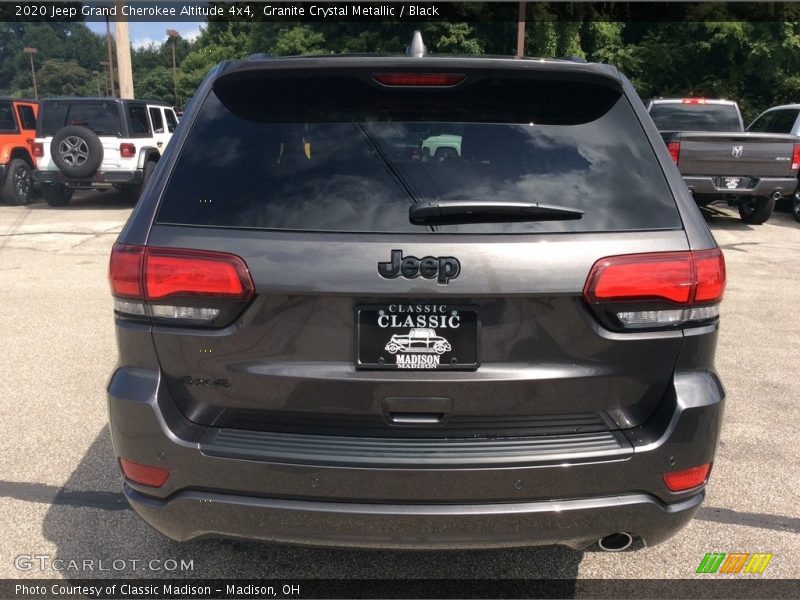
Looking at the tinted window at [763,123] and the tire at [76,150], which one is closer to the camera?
the tire at [76,150]

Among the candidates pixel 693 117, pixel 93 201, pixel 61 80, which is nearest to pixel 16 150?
pixel 93 201

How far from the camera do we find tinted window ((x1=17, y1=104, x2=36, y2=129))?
577 inches

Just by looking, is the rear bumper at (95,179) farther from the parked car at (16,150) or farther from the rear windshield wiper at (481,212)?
the rear windshield wiper at (481,212)

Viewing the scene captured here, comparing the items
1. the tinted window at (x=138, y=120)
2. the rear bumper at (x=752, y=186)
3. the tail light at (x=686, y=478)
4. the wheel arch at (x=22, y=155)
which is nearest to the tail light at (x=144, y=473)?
the tail light at (x=686, y=478)

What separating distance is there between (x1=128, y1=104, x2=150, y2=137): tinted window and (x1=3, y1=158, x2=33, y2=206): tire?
102 inches

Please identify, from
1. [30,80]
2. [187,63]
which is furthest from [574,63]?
[30,80]

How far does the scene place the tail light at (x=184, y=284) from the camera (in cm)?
202

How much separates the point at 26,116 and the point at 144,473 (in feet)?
50.0

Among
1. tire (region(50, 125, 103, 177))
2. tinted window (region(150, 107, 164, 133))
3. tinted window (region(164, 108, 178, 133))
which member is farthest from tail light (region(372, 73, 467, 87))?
tinted window (region(164, 108, 178, 133))

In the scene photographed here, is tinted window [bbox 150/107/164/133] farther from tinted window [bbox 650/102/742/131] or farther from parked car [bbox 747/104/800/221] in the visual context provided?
parked car [bbox 747/104/800/221]

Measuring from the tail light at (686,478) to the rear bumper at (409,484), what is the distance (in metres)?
0.03

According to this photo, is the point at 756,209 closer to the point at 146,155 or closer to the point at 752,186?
the point at 752,186

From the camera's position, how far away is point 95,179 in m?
13.3

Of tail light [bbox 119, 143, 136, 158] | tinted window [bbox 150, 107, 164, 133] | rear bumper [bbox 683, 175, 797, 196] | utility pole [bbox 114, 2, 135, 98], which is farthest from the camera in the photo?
utility pole [bbox 114, 2, 135, 98]
